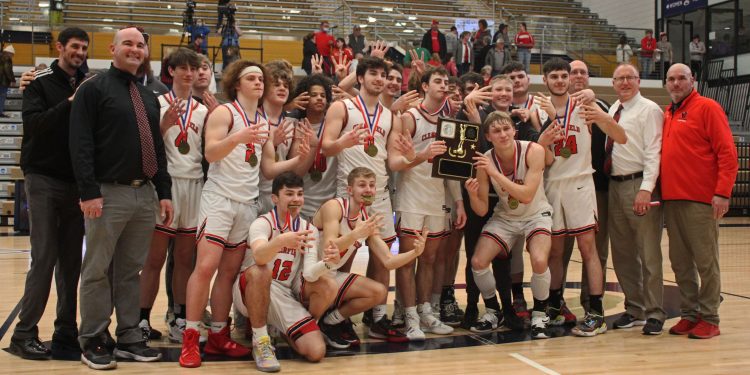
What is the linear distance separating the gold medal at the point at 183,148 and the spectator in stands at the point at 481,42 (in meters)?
13.7

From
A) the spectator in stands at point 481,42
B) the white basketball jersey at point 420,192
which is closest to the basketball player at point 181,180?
the white basketball jersey at point 420,192

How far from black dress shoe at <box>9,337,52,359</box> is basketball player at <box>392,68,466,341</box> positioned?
2.50m

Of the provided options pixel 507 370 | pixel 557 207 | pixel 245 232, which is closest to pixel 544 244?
pixel 557 207

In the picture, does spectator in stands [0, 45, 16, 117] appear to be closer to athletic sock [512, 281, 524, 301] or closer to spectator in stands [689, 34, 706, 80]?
athletic sock [512, 281, 524, 301]

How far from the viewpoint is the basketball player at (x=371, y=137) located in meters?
5.89

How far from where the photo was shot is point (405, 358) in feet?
17.5

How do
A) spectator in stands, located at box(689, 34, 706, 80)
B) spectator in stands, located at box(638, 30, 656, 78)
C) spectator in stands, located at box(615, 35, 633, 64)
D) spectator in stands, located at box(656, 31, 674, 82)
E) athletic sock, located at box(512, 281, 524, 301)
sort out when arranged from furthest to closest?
spectator in stands, located at box(689, 34, 706, 80) < spectator in stands, located at box(656, 31, 674, 82) < spectator in stands, located at box(638, 30, 656, 78) < spectator in stands, located at box(615, 35, 633, 64) < athletic sock, located at box(512, 281, 524, 301)

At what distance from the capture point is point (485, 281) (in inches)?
242

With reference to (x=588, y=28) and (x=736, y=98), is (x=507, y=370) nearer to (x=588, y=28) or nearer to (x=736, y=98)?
(x=736, y=98)

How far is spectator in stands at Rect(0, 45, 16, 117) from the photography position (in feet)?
52.1

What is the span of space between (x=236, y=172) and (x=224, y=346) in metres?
1.18

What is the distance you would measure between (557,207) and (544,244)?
0.38 metres

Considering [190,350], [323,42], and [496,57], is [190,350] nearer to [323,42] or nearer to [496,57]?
[323,42]

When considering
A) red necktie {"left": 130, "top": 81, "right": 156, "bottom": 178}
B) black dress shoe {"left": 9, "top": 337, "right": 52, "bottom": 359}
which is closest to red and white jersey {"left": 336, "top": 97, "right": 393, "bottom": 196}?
red necktie {"left": 130, "top": 81, "right": 156, "bottom": 178}
